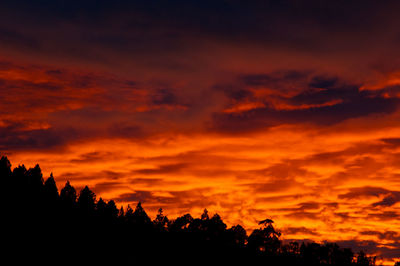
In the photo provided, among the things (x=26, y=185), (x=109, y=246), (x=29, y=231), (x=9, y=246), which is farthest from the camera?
(x=26, y=185)

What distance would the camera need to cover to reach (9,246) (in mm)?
140625

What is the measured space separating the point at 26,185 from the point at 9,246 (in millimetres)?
35361

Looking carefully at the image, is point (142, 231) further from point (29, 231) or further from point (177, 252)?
point (29, 231)

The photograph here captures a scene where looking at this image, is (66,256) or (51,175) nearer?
(66,256)

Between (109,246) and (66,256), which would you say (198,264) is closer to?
(109,246)

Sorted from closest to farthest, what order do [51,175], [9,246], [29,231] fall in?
[9,246]
[29,231]
[51,175]

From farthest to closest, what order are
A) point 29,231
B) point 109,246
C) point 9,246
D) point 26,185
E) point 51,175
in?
1. point 51,175
2. point 26,185
3. point 109,246
4. point 29,231
5. point 9,246

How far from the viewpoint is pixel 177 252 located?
171 meters

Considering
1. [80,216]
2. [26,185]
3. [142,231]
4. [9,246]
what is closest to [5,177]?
[26,185]

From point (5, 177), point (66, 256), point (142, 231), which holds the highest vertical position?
point (5, 177)

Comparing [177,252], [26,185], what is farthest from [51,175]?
[177,252]

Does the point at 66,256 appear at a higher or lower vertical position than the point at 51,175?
lower

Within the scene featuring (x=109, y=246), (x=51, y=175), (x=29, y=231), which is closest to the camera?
(x=29, y=231)

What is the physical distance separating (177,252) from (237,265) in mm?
24474
